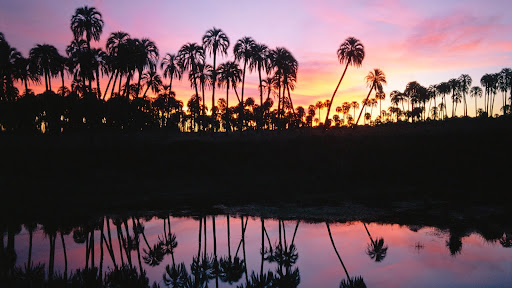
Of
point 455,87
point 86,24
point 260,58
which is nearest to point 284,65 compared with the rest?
point 260,58

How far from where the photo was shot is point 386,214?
782 inches

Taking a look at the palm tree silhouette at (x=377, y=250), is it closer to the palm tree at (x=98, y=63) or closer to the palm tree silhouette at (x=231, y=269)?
the palm tree silhouette at (x=231, y=269)

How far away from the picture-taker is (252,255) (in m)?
14.0

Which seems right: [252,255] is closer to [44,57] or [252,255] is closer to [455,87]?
[44,57]

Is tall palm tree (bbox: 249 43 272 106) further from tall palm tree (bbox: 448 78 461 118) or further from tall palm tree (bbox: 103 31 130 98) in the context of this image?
tall palm tree (bbox: 448 78 461 118)

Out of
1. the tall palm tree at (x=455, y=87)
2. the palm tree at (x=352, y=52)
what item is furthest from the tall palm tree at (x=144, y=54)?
the tall palm tree at (x=455, y=87)

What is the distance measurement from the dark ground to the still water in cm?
599

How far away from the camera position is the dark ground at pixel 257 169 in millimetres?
25844

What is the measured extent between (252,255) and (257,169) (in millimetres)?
22124

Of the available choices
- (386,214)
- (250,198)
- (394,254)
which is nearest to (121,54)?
(250,198)

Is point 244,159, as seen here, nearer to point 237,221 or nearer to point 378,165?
point 378,165

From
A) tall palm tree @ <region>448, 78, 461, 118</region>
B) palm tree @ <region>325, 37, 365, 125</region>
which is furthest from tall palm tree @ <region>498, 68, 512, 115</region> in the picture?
palm tree @ <region>325, 37, 365, 125</region>

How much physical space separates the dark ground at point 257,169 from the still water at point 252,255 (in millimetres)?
5986

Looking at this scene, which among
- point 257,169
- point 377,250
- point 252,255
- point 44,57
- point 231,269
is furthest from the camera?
point 44,57
